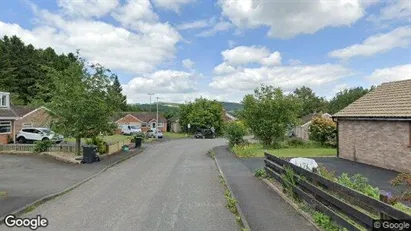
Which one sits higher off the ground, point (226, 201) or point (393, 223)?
point (393, 223)

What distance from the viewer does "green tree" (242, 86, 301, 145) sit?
3556cm

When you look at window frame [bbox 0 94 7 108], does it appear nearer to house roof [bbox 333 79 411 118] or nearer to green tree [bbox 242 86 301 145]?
green tree [bbox 242 86 301 145]

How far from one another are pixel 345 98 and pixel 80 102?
294 ft

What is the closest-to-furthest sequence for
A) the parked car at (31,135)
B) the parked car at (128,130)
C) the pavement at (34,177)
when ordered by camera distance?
1. the pavement at (34,177)
2. the parked car at (31,135)
3. the parked car at (128,130)

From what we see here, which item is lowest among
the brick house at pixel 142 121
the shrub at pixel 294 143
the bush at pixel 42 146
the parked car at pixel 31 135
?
the shrub at pixel 294 143

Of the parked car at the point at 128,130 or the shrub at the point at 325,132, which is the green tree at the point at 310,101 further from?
the shrub at the point at 325,132

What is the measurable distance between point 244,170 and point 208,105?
5938cm

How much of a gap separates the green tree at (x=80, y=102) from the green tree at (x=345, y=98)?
8064 centimetres

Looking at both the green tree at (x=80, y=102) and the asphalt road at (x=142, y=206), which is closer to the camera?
the asphalt road at (x=142, y=206)

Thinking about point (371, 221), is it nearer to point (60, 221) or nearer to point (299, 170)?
point (299, 170)

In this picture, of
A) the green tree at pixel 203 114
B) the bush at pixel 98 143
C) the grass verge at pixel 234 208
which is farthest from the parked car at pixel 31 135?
the green tree at pixel 203 114

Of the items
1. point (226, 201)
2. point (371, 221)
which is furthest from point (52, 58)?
point (371, 221)

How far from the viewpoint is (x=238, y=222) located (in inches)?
328

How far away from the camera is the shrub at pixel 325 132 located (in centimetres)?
3459
